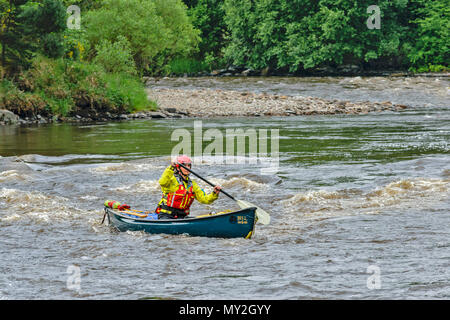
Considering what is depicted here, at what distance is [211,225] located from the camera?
9773 millimetres

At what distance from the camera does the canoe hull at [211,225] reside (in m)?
9.65

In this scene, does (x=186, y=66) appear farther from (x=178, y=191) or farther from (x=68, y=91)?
(x=178, y=191)

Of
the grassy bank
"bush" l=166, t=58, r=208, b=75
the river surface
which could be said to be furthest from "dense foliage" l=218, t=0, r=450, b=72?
the river surface

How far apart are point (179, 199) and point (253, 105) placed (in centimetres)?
2310

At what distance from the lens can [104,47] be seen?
104 ft

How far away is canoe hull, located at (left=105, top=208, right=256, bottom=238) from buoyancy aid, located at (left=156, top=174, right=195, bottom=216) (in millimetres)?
377

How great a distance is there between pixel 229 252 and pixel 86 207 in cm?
419

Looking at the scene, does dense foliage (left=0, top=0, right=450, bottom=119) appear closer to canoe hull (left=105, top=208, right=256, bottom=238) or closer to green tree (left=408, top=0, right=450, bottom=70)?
green tree (left=408, top=0, right=450, bottom=70)

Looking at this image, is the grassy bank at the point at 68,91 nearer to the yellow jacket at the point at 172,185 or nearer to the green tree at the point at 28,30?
the green tree at the point at 28,30

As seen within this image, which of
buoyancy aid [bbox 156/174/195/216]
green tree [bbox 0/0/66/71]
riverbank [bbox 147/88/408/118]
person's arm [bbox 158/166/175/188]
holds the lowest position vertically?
riverbank [bbox 147/88/408/118]

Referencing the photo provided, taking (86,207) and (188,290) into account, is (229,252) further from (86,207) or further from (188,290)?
(86,207)

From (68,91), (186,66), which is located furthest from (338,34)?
(68,91)

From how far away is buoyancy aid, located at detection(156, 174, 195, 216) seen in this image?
10148mm
